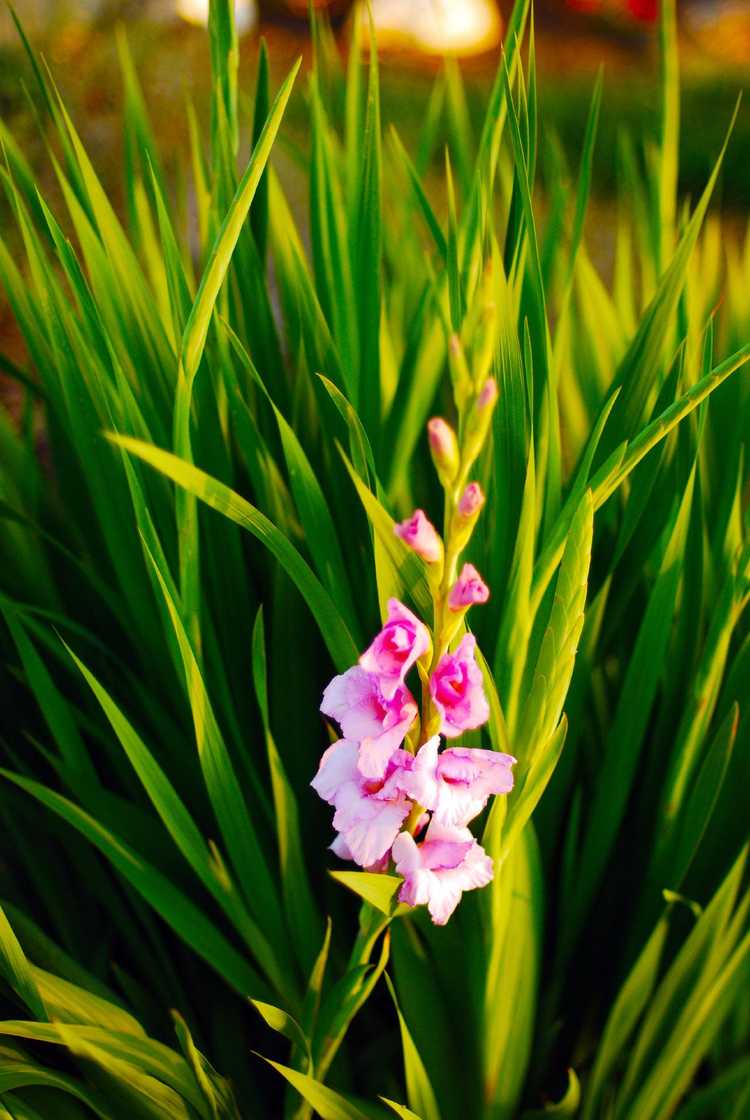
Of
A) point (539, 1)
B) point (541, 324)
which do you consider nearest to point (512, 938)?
Answer: point (541, 324)

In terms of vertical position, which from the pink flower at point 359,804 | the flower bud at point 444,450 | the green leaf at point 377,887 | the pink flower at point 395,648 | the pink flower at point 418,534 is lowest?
the green leaf at point 377,887

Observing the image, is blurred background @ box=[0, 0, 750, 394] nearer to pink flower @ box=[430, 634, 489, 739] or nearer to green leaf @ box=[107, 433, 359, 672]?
green leaf @ box=[107, 433, 359, 672]

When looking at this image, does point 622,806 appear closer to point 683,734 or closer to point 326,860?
point 683,734

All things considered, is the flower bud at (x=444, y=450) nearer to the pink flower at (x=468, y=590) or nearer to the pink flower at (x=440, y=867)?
the pink flower at (x=468, y=590)

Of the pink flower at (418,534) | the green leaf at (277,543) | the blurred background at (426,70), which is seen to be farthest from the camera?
the blurred background at (426,70)

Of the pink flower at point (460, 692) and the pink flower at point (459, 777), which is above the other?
the pink flower at point (460, 692)

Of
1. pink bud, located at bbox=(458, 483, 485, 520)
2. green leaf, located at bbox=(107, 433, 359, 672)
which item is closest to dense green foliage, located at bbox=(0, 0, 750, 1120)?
green leaf, located at bbox=(107, 433, 359, 672)

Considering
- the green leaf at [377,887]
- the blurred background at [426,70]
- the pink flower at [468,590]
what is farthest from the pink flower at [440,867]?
the blurred background at [426,70]
